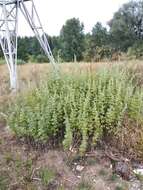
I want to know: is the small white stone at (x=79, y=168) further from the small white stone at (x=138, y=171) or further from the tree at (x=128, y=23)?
the tree at (x=128, y=23)

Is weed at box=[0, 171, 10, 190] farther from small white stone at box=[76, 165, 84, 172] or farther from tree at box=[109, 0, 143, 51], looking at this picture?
tree at box=[109, 0, 143, 51]

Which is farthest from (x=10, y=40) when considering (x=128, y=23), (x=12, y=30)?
(x=128, y=23)

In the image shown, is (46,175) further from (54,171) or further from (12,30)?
(12,30)

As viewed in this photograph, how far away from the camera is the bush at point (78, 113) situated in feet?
9.71

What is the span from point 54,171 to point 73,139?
0.41 meters

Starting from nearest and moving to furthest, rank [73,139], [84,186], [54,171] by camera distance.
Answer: [84,186] < [54,171] < [73,139]

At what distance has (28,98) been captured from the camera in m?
3.44

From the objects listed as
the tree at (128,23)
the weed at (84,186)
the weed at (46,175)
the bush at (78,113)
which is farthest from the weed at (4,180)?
the tree at (128,23)

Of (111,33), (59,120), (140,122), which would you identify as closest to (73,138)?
(59,120)

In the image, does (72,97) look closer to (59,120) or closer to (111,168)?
(59,120)

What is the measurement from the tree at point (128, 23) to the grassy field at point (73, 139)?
21.2 metres

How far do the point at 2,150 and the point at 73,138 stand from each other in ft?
2.33

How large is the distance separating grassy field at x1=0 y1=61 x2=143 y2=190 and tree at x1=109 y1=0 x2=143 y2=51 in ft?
69.5

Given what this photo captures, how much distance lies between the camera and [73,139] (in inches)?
121
